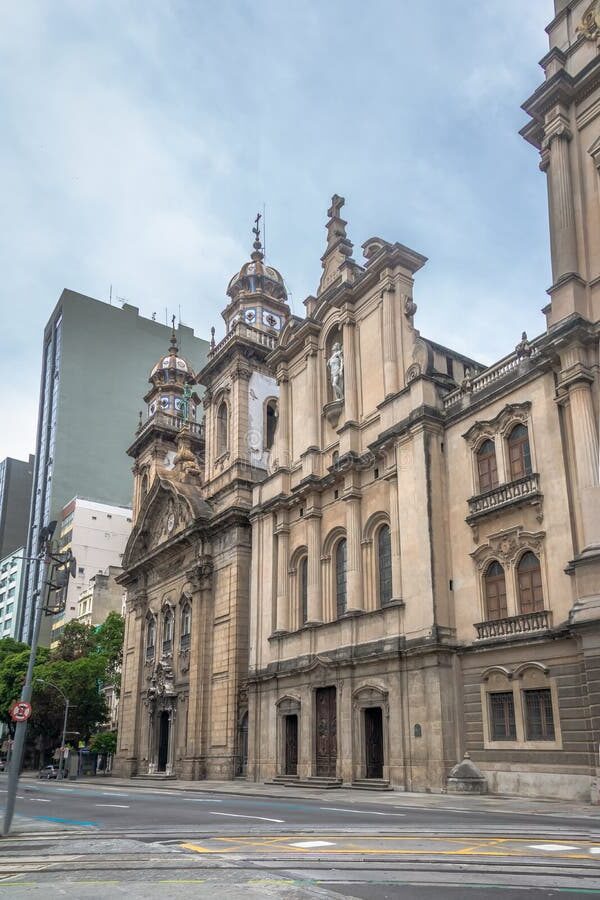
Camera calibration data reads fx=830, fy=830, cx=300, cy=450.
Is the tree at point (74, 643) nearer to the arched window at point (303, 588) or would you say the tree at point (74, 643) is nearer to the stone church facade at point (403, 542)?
the stone church facade at point (403, 542)

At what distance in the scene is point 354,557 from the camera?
1315 inches

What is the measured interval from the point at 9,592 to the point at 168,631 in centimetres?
7102

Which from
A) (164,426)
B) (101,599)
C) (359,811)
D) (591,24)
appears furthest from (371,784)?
(101,599)

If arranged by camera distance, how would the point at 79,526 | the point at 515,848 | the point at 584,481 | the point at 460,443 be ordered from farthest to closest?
the point at 79,526, the point at 460,443, the point at 584,481, the point at 515,848

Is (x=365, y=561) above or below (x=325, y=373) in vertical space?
below

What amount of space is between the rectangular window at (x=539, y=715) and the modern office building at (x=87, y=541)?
2906 inches

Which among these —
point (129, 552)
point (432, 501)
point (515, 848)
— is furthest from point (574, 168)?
point (129, 552)

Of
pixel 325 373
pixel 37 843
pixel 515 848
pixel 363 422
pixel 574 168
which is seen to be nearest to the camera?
pixel 515 848

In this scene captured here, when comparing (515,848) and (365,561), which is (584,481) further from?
(515,848)

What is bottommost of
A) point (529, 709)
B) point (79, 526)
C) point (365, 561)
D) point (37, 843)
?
point (37, 843)

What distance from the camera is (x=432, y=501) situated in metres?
29.8

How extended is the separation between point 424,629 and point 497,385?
8.82 m

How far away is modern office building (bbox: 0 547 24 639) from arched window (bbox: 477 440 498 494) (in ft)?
299

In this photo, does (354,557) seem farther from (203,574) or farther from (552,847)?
(552,847)
